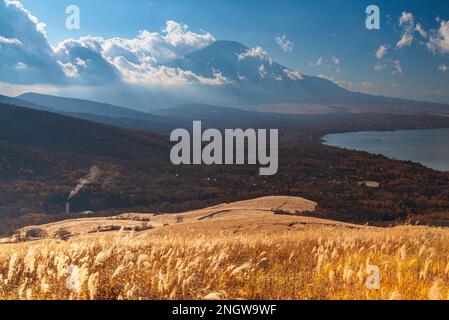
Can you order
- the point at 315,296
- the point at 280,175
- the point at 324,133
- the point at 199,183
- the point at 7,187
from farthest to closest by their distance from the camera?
the point at 324,133
the point at 280,175
the point at 199,183
the point at 7,187
the point at 315,296

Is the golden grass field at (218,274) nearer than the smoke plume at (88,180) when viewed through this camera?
Yes

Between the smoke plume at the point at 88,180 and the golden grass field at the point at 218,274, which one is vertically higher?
the golden grass field at the point at 218,274

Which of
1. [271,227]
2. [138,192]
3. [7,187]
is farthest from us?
[7,187]

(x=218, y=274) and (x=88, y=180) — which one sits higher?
(x=218, y=274)

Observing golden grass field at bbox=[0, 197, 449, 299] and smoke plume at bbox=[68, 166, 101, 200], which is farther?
smoke plume at bbox=[68, 166, 101, 200]

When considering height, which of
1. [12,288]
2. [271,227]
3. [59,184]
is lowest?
[59,184]

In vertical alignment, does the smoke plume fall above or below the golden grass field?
below

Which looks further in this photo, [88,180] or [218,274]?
[88,180]
